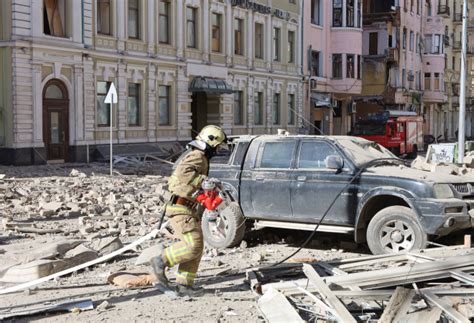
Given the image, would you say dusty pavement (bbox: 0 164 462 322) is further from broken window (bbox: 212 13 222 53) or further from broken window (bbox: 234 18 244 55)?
broken window (bbox: 234 18 244 55)

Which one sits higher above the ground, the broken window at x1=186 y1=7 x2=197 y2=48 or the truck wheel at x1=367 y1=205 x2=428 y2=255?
the broken window at x1=186 y1=7 x2=197 y2=48

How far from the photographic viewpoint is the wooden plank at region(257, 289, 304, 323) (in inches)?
234

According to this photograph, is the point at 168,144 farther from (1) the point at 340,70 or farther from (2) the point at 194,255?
(2) the point at 194,255

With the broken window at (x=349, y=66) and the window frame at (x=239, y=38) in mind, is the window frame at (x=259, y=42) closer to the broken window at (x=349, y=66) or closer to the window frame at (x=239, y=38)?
the window frame at (x=239, y=38)

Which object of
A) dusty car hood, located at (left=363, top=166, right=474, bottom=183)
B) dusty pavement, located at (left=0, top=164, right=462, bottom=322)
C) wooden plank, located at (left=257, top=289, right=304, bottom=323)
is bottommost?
dusty pavement, located at (left=0, top=164, right=462, bottom=322)

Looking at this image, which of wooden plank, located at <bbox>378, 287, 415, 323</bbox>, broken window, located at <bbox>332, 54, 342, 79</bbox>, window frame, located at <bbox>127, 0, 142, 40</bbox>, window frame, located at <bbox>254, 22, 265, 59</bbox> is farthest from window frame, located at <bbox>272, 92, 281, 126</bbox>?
wooden plank, located at <bbox>378, 287, 415, 323</bbox>

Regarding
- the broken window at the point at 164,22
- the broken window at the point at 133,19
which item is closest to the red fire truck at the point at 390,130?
the broken window at the point at 164,22

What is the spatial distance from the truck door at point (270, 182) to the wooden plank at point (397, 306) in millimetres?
4318

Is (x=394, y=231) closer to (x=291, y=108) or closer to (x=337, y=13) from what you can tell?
(x=291, y=108)

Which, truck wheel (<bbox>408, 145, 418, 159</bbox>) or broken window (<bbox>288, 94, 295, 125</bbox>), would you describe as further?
broken window (<bbox>288, 94, 295, 125</bbox>)

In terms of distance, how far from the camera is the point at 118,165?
2614 centimetres

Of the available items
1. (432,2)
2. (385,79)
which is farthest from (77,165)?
(432,2)

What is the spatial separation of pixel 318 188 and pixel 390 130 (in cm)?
2781

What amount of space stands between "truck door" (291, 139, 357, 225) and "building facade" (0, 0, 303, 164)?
14.2m
